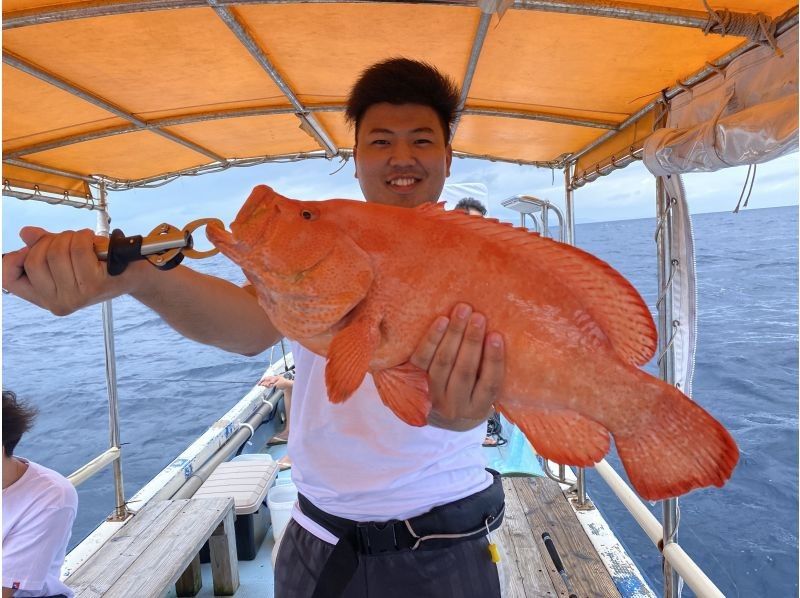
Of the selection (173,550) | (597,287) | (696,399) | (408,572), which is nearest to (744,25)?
(597,287)

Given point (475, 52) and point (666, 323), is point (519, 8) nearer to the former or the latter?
point (475, 52)

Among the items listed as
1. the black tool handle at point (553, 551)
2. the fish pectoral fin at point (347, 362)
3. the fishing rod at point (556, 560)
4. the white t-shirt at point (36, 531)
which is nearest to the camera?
the fish pectoral fin at point (347, 362)

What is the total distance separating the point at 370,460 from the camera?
1.98 metres

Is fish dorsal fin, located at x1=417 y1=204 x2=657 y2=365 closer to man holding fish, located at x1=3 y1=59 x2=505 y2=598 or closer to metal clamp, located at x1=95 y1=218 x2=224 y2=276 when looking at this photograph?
man holding fish, located at x1=3 y1=59 x2=505 y2=598

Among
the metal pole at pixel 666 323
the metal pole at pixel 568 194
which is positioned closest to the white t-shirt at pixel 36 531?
the metal pole at pixel 666 323

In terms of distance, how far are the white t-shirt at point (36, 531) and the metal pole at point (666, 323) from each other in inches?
151

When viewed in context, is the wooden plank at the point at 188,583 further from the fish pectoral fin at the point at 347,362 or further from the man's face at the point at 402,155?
the fish pectoral fin at the point at 347,362

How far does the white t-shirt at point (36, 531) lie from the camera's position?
110 inches

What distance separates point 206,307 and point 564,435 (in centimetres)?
136

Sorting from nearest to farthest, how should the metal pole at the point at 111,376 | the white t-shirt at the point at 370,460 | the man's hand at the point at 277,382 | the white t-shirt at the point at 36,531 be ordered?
the white t-shirt at the point at 370,460 → the white t-shirt at the point at 36,531 → the metal pole at the point at 111,376 → the man's hand at the point at 277,382

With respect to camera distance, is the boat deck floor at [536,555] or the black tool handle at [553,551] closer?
the boat deck floor at [536,555]

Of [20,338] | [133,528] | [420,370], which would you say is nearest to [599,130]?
[420,370]

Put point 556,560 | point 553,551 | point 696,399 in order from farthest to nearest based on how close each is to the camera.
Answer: point 696,399 → point 553,551 → point 556,560

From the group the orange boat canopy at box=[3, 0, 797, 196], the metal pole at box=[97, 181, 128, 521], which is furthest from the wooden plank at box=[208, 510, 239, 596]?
the orange boat canopy at box=[3, 0, 797, 196]
